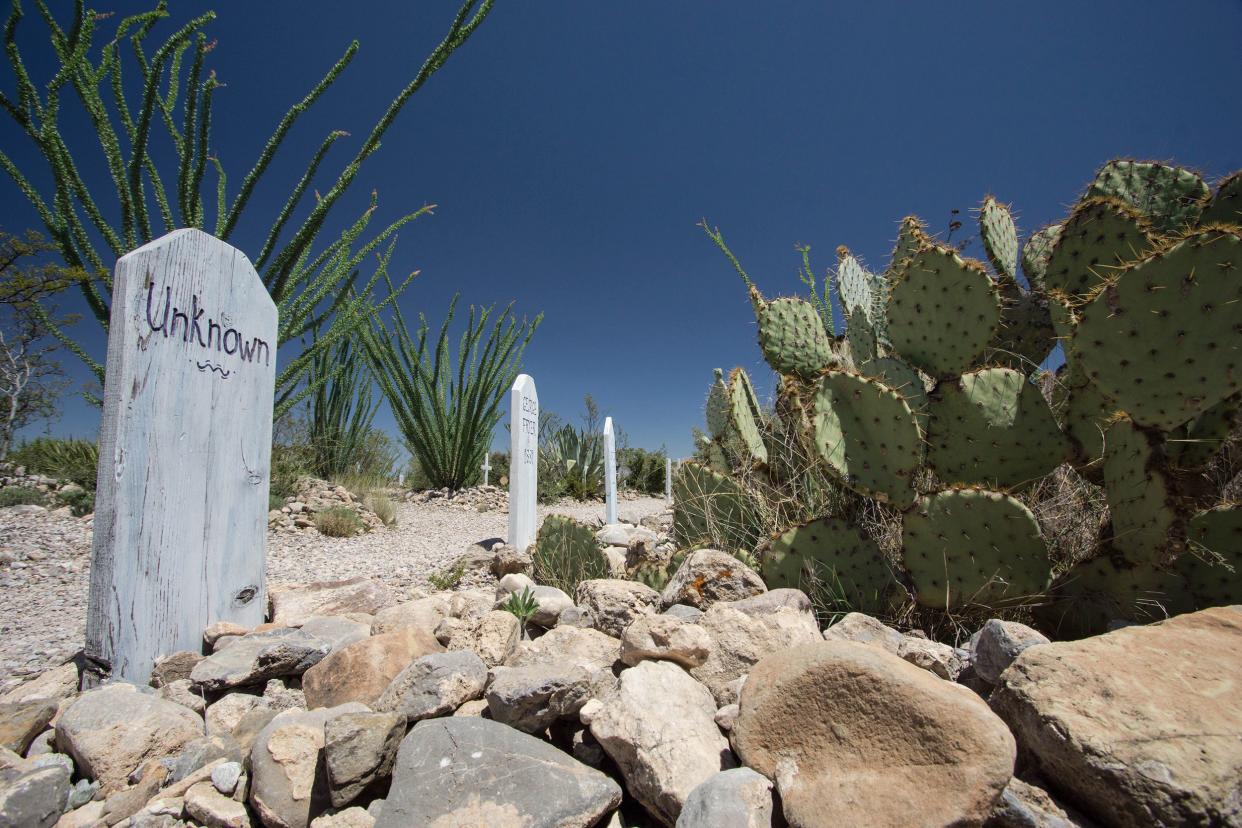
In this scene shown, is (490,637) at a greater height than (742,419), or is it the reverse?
(742,419)

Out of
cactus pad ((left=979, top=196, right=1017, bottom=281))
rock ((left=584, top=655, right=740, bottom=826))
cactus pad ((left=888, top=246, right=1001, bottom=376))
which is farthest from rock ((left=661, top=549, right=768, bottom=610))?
cactus pad ((left=979, top=196, right=1017, bottom=281))

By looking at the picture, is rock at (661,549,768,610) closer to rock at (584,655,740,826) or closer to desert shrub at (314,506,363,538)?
rock at (584,655,740,826)

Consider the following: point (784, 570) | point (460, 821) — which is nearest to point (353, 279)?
point (784, 570)

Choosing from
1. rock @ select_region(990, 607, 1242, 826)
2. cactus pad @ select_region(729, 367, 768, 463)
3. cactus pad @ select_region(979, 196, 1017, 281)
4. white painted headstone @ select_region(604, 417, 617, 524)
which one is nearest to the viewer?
rock @ select_region(990, 607, 1242, 826)

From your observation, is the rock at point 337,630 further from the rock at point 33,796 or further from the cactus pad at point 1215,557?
the cactus pad at point 1215,557

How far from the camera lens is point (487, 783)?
109 cm

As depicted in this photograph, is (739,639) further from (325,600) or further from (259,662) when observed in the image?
(325,600)

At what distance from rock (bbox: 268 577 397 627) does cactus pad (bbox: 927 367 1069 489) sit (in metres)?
2.53

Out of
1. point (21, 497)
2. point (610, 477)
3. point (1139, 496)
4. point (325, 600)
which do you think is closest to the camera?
point (1139, 496)

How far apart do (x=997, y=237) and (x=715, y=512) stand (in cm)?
206

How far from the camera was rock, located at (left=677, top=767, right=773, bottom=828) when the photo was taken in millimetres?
944

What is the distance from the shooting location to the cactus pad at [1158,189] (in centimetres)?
254

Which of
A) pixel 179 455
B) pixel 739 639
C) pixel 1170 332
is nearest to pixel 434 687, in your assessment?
pixel 739 639

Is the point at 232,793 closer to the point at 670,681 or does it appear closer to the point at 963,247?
the point at 670,681
